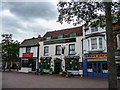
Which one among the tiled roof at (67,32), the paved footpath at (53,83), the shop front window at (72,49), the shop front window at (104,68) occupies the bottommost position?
the paved footpath at (53,83)

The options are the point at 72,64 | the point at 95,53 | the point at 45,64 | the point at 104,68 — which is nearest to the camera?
the point at 104,68

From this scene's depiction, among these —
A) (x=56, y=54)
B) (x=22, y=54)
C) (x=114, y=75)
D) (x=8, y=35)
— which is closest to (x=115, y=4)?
(x=114, y=75)

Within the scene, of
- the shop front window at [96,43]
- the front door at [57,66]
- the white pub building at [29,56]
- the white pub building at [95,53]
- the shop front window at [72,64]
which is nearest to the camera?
the white pub building at [95,53]

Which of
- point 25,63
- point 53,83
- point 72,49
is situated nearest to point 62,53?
point 72,49

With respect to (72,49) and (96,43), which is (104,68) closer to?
(96,43)

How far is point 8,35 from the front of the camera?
29.6m

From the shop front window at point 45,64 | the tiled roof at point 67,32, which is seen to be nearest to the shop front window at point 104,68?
the tiled roof at point 67,32

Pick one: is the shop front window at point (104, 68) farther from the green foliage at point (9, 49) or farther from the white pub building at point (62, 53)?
the green foliage at point (9, 49)

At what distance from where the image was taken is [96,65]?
57.6 feet

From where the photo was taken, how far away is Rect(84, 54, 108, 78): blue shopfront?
55.3ft

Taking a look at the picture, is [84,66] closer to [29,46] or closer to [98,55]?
[98,55]

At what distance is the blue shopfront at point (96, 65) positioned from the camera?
1684 cm

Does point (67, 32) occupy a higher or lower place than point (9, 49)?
higher

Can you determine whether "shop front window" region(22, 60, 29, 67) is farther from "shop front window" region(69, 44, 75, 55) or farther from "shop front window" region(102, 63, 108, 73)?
"shop front window" region(102, 63, 108, 73)
